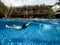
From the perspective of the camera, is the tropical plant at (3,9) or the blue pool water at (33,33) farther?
the tropical plant at (3,9)

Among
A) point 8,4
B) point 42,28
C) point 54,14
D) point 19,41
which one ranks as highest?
point 8,4

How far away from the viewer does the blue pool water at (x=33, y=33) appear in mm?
1938

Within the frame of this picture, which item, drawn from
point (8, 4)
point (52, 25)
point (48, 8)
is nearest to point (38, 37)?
point (52, 25)

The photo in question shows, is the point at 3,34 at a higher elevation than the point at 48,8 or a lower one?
lower

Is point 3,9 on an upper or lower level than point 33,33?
upper

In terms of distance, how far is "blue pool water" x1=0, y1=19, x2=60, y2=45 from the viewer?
1938 mm

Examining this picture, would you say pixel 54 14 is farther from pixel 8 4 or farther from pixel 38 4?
pixel 8 4

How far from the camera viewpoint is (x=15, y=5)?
206 centimetres

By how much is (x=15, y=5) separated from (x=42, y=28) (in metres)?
0.43

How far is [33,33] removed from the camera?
1.97 meters

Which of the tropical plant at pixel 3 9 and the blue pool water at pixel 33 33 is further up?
the tropical plant at pixel 3 9

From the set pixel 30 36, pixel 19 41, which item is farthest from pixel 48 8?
pixel 19 41

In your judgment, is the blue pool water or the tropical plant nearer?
the blue pool water

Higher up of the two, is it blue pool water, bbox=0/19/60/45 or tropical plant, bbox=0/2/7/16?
tropical plant, bbox=0/2/7/16
